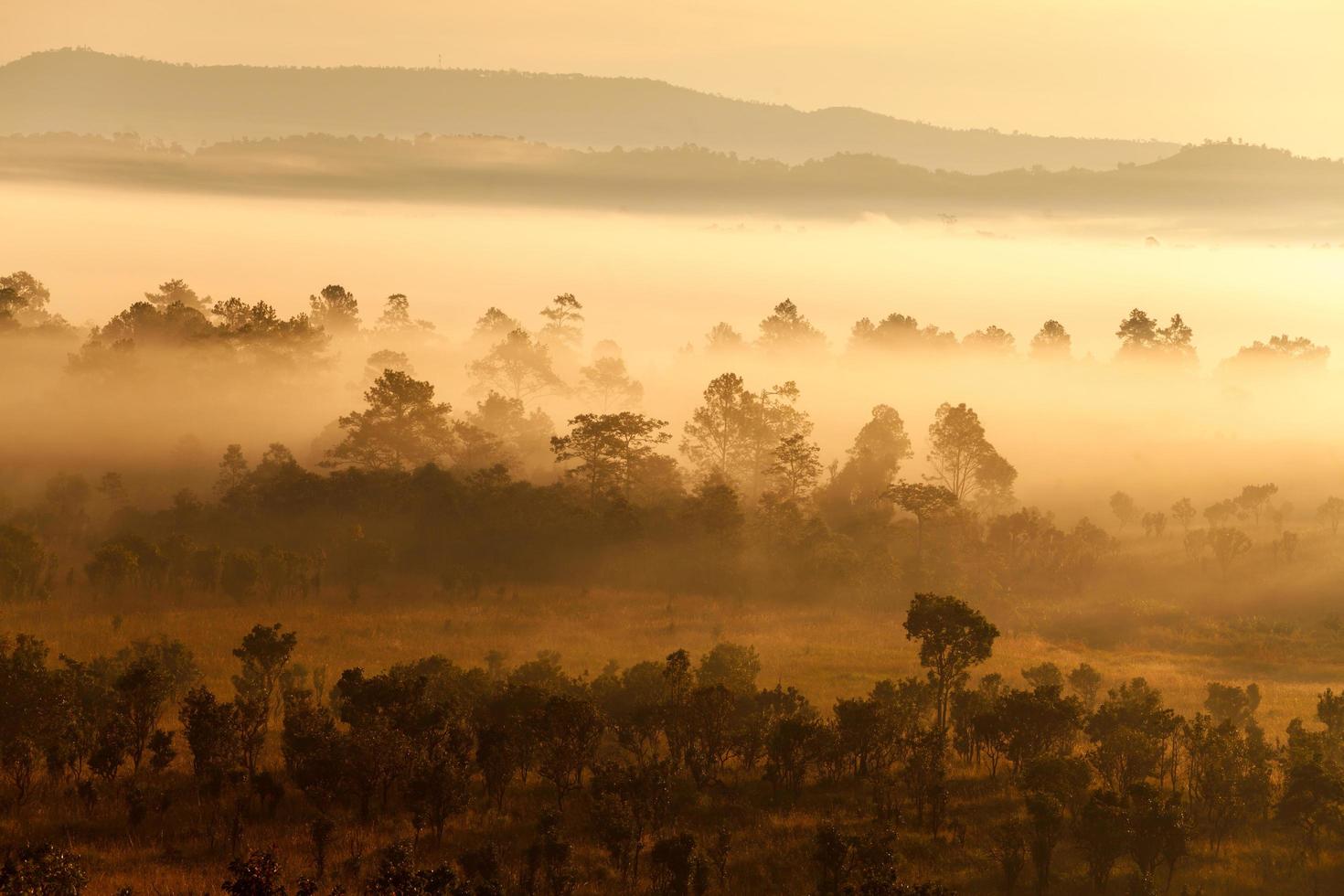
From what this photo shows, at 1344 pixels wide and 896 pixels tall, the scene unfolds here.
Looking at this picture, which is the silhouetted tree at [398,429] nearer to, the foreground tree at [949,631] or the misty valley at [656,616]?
the misty valley at [656,616]

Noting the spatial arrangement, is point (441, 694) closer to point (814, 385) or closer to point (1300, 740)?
point (1300, 740)

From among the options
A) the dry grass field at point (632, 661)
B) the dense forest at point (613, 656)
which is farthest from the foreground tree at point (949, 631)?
the dry grass field at point (632, 661)

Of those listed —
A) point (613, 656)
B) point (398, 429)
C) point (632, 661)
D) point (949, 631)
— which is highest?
point (398, 429)

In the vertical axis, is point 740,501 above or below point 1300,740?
above

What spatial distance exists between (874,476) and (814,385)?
55048 mm

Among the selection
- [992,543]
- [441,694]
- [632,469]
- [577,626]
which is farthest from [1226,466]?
[441,694]

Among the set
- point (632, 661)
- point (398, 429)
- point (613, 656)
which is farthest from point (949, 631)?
point (398, 429)

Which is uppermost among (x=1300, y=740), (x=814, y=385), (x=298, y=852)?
(x=814, y=385)

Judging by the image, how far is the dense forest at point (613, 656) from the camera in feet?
163

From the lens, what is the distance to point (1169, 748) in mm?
68125

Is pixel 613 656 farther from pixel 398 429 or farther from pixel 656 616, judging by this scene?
pixel 398 429

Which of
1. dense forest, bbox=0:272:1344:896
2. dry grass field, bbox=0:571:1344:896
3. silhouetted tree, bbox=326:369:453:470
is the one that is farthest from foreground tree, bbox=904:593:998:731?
silhouetted tree, bbox=326:369:453:470

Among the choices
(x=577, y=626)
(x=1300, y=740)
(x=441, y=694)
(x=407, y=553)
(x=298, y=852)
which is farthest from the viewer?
(x=407, y=553)

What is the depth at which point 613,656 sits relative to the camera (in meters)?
83.1
